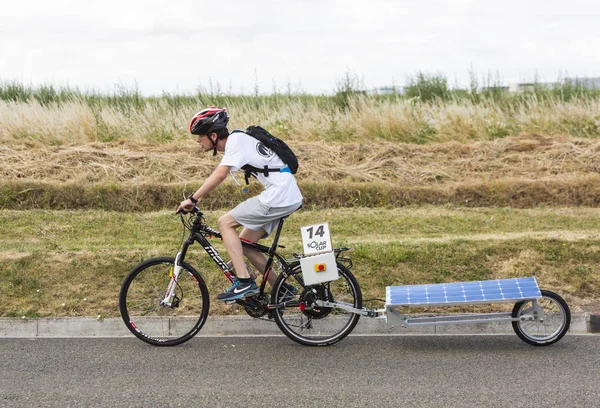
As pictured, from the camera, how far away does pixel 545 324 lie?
7.05 metres

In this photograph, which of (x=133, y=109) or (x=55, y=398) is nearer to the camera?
(x=55, y=398)

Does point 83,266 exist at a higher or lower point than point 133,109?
lower

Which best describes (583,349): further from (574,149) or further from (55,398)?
(574,149)

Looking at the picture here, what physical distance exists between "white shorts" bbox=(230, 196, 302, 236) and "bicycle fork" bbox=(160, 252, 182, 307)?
28.0 inches

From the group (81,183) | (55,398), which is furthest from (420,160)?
(55,398)

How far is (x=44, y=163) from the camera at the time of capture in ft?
53.2

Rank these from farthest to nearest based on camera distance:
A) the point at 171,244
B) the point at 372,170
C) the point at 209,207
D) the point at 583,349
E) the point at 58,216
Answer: the point at 372,170 < the point at 209,207 < the point at 58,216 < the point at 171,244 < the point at 583,349

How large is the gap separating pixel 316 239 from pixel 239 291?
84cm

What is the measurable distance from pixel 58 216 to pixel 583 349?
9.51 m

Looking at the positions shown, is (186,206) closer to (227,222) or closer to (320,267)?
(227,222)

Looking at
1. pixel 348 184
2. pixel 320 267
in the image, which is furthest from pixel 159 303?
pixel 348 184

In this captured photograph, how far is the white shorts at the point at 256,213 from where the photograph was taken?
700 cm

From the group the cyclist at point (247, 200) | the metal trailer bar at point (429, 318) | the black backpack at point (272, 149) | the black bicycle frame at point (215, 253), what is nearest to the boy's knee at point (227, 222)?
the cyclist at point (247, 200)

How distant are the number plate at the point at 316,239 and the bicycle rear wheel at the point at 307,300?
19 cm
